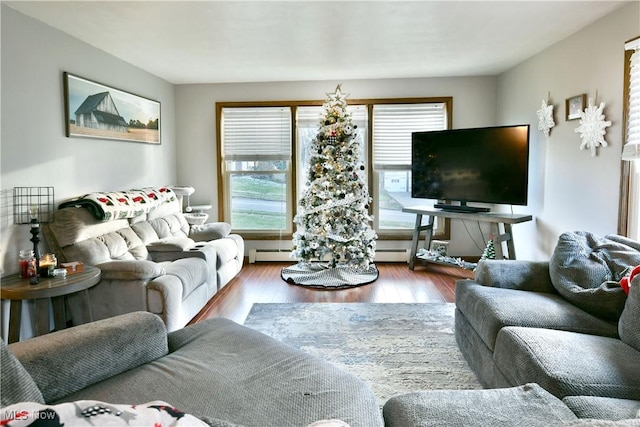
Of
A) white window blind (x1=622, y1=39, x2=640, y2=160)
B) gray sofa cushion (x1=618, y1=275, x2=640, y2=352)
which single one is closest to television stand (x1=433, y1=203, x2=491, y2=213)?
white window blind (x1=622, y1=39, x2=640, y2=160)

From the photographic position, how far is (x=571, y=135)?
3.77m

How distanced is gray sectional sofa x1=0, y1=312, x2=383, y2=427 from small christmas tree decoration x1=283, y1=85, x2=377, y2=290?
125 inches

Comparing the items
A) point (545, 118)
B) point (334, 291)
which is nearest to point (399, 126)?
point (545, 118)

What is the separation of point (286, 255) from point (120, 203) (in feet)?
8.26

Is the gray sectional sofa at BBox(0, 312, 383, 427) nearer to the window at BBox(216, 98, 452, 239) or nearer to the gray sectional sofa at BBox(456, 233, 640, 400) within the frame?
the gray sectional sofa at BBox(456, 233, 640, 400)

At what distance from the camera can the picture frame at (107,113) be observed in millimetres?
3594

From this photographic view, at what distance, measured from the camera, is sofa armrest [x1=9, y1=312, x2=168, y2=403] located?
1.49 metres

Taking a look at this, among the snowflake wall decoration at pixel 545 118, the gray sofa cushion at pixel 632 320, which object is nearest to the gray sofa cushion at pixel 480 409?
the gray sofa cushion at pixel 632 320

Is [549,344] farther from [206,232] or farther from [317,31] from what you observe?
[206,232]

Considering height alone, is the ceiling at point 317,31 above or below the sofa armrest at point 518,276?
above

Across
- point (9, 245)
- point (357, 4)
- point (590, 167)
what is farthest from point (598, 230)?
point (9, 245)

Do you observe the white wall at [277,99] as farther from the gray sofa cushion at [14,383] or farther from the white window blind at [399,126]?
the gray sofa cushion at [14,383]

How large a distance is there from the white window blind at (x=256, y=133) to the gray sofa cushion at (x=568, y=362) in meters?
4.21

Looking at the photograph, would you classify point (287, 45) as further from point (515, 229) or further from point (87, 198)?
point (515, 229)
